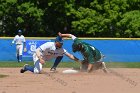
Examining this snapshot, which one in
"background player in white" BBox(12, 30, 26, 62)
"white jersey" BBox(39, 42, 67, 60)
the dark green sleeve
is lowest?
"background player in white" BBox(12, 30, 26, 62)

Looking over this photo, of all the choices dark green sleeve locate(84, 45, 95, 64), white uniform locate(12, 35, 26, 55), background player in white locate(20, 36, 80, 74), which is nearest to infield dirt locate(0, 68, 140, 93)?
background player in white locate(20, 36, 80, 74)

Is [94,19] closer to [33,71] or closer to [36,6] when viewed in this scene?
[36,6]

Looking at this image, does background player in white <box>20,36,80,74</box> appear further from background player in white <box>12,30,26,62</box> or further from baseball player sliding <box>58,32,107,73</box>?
background player in white <box>12,30,26,62</box>

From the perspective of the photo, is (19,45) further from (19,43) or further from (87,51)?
(87,51)

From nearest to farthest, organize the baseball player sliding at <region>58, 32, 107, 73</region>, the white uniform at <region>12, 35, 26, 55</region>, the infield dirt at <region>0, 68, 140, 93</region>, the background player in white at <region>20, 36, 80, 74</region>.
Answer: the infield dirt at <region>0, 68, 140, 93</region>, the background player in white at <region>20, 36, 80, 74</region>, the baseball player sliding at <region>58, 32, 107, 73</region>, the white uniform at <region>12, 35, 26, 55</region>

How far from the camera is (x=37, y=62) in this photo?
53.1ft

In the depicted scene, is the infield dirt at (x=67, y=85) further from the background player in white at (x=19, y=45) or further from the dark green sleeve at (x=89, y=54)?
the background player in white at (x=19, y=45)

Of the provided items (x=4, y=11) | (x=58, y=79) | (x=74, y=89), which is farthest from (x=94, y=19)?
(x=74, y=89)

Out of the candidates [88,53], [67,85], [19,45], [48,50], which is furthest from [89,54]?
[19,45]

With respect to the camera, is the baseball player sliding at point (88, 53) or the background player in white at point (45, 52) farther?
the baseball player sliding at point (88, 53)

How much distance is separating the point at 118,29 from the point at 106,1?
7.10 feet

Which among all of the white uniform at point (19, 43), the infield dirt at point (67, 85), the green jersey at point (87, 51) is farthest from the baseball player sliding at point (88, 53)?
the white uniform at point (19, 43)

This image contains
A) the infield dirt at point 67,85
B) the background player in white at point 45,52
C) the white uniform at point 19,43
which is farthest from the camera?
the white uniform at point 19,43

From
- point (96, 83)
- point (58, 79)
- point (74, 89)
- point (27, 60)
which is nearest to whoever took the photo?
point (74, 89)
